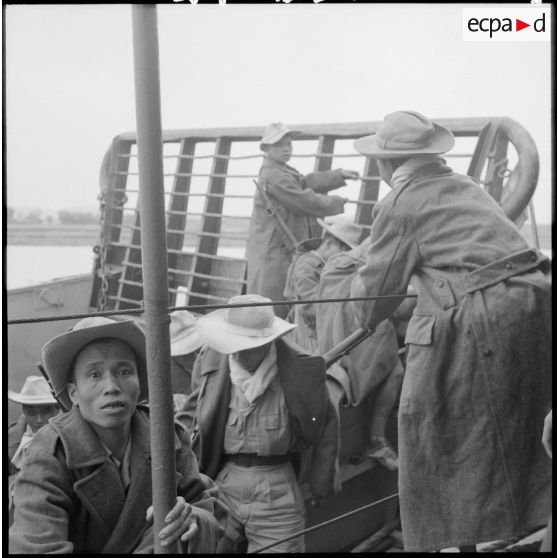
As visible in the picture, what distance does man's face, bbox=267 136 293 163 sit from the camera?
3.68 metres

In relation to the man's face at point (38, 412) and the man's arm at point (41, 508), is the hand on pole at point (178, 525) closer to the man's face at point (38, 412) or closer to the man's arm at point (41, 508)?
the man's arm at point (41, 508)

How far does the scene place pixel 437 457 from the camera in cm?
186

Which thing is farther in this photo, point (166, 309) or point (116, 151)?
point (116, 151)

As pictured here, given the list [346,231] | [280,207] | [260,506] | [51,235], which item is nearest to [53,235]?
[51,235]

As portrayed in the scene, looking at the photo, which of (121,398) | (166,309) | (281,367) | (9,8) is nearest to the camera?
(166,309)

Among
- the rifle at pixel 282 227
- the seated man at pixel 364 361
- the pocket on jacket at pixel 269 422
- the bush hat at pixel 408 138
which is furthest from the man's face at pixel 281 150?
the bush hat at pixel 408 138

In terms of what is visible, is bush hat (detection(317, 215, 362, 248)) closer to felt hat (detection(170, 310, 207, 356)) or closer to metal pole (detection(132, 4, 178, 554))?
felt hat (detection(170, 310, 207, 356))

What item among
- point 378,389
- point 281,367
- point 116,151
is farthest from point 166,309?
point 116,151

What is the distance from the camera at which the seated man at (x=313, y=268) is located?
337cm

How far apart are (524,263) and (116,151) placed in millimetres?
3475

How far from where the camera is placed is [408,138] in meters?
1.90

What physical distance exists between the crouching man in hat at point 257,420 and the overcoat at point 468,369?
1.85ft

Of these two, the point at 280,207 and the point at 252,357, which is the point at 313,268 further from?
the point at 252,357

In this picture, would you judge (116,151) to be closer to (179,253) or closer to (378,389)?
(179,253)
